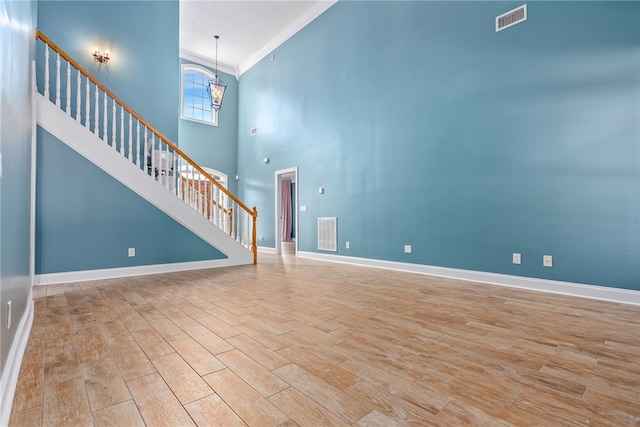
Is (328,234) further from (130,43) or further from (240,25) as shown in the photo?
(240,25)

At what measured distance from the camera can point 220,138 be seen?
8.47m

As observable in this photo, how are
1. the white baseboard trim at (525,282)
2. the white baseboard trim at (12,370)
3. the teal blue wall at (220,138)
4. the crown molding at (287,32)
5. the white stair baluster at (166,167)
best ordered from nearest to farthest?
1. the white baseboard trim at (12,370)
2. the white baseboard trim at (525,282)
3. the white stair baluster at (166,167)
4. the crown molding at (287,32)
5. the teal blue wall at (220,138)

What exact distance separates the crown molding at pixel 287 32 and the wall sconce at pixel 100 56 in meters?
3.76

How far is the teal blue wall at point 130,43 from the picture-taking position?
421 centimetres

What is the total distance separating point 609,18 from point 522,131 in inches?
46.9

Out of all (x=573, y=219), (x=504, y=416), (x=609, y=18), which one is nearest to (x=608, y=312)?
(x=573, y=219)

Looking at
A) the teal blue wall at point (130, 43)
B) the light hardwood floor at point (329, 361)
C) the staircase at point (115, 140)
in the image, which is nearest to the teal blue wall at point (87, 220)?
the staircase at point (115, 140)

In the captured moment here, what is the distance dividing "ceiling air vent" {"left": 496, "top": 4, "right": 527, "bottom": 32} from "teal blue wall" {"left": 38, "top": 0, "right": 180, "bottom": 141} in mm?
4863

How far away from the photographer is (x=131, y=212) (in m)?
4.08

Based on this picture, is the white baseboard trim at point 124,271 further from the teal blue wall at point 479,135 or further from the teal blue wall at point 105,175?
the teal blue wall at point 479,135

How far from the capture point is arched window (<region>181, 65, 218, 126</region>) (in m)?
8.03

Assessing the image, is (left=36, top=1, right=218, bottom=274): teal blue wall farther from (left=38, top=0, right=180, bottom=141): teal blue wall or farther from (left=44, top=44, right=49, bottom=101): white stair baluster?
(left=44, top=44, right=49, bottom=101): white stair baluster

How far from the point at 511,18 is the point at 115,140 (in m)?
5.17

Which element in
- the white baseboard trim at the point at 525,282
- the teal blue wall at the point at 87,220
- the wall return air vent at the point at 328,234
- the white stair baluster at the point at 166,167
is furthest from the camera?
the wall return air vent at the point at 328,234
